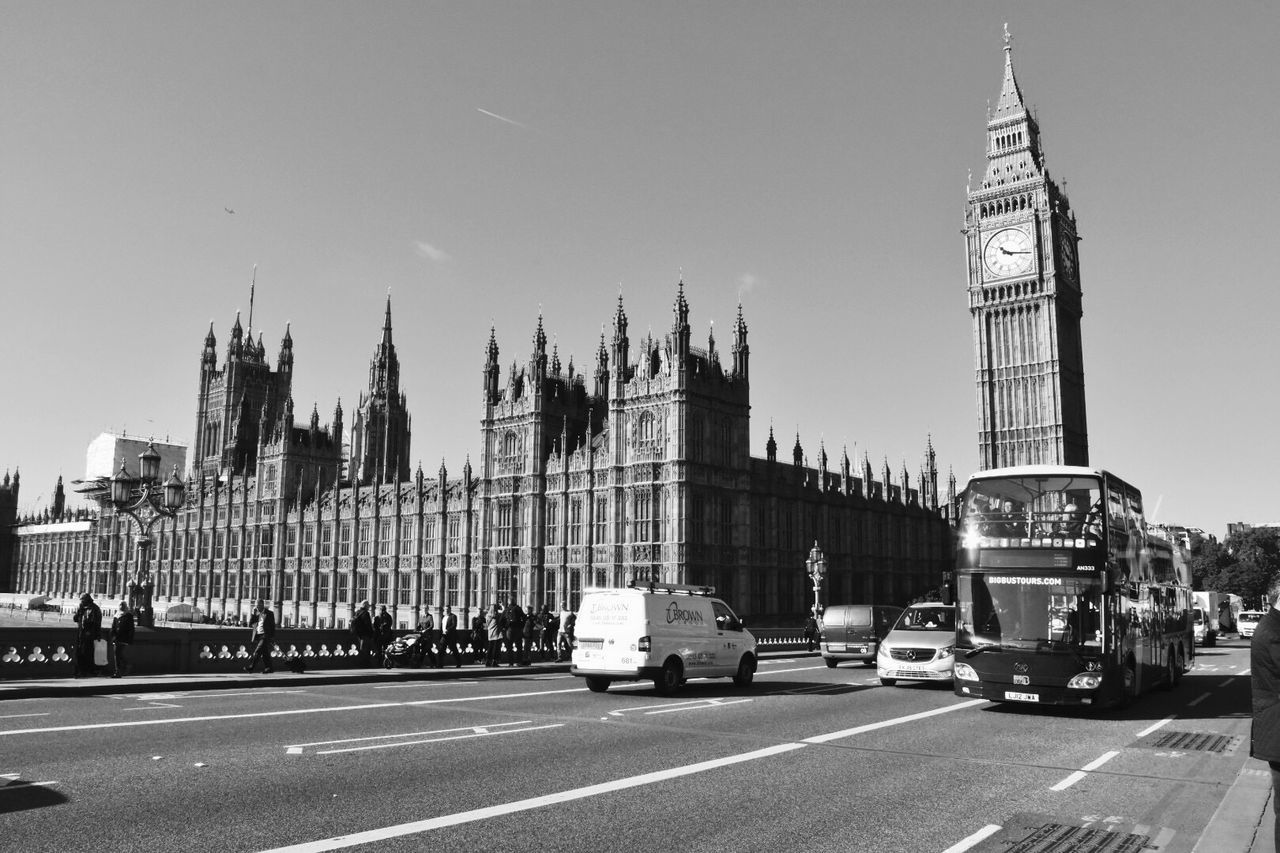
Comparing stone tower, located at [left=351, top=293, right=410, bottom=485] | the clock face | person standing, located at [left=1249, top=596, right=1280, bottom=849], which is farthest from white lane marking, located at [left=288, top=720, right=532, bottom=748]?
stone tower, located at [left=351, top=293, right=410, bottom=485]

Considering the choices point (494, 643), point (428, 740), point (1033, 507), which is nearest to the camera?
point (428, 740)

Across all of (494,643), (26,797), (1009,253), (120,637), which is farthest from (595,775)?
(1009,253)

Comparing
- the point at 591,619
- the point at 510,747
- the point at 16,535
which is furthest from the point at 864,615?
the point at 16,535

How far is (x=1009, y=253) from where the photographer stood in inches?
3479

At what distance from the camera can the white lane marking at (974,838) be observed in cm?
776

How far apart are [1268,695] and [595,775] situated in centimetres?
631

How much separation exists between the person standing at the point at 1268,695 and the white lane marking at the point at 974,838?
2.16 meters

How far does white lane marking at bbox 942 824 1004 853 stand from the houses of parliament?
148 feet

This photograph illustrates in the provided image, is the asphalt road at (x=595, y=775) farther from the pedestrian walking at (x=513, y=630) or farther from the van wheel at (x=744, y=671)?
the pedestrian walking at (x=513, y=630)

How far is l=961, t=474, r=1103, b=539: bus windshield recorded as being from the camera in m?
16.9

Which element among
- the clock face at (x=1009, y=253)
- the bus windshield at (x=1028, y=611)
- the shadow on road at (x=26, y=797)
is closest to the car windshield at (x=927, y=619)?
the bus windshield at (x=1028, y=611)

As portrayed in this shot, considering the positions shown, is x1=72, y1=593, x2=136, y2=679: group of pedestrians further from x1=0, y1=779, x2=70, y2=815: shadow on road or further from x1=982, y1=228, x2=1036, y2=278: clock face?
x1=982, y1=228, x2=1036, y2=278: clock face

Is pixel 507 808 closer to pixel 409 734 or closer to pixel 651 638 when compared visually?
pixel 409 734

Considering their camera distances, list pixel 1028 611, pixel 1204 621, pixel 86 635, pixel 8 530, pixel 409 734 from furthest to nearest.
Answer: pixel 8 530 → pixel 1204 621 → pixel 86 635 → pixel 1028 611 → pixel 409 734
